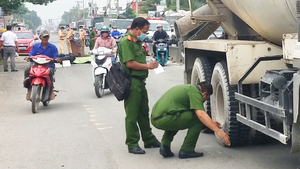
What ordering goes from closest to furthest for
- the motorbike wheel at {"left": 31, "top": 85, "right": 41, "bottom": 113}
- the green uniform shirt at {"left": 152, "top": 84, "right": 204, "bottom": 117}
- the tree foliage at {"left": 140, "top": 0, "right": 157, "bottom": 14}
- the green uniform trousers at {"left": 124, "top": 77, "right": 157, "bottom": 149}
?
the green uniform shirt at {"left": 152, "top": 84, "right": 204, "bottom": 117} < the green uniform trousers at {"left": 124, "top": 77, "right": 157, "bottom": 149} < the motorbike wheel at {"left": 31, "top": 85, "right": 41, "bottom": 113} < the tree foliage at {"left": 140, "top": 0, "right": 157, "bottom": 14}

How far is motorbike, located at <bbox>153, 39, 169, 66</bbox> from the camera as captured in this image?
65.9 feet

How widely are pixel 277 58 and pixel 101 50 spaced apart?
23.2ft

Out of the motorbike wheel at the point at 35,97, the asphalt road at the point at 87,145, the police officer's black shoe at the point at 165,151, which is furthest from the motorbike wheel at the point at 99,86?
the police officer's black shoe at the point at 165,151

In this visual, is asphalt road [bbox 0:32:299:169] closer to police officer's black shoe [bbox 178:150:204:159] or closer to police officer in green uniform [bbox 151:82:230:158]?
police officer's black shoe [bbox 178:150:204:159]

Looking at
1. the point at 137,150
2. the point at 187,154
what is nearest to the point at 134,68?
the point at 137,150

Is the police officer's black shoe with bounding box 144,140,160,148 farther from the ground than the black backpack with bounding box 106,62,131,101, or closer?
closer

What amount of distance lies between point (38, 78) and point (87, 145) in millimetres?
3411

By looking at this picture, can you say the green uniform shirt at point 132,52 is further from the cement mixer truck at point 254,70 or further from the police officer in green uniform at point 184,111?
the cement mixer truck at point 254,70

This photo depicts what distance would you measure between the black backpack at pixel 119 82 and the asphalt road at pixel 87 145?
0.78 metres

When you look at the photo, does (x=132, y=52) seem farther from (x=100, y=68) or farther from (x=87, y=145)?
(x=100, y=68)

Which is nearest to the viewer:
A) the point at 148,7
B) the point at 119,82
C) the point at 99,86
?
the point at 119,82

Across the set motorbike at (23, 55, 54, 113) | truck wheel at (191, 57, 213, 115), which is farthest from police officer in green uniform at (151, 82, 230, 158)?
motorbike at (23, 55, 54, 113)

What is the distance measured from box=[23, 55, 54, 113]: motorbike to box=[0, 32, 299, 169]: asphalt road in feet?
1.04

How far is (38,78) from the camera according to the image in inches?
414
